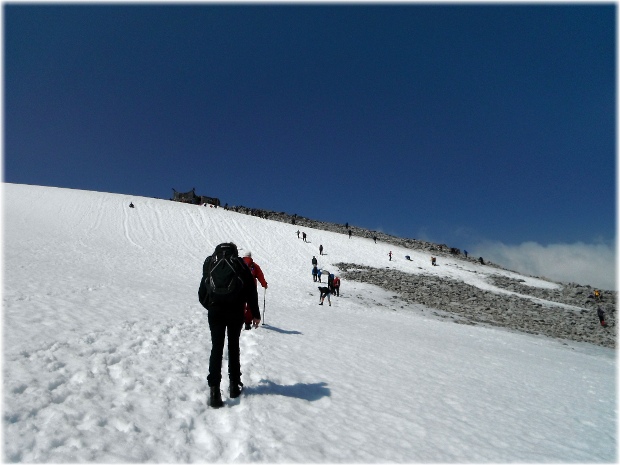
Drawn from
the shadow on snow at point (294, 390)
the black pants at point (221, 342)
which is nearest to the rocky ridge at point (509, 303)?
the shadow on snow at point (294, 390)

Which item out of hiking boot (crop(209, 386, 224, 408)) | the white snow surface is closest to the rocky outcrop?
the white snow surface

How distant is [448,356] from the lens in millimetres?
9453

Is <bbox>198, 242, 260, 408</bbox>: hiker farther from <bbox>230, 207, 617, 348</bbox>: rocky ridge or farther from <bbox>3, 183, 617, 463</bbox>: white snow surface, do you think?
<bbox>230, 207, 617, 348</bbox>: rocky ridge

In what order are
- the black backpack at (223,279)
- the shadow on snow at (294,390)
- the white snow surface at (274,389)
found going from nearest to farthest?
1. the white snow surface at (274,389)
2. the black backpack at (223,279)
3. the shadow on snow at (294,390)

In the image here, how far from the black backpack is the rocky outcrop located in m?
18.2

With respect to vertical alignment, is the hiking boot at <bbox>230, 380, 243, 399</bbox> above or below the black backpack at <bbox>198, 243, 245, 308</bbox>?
below

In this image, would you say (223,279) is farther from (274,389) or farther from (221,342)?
(274,389)

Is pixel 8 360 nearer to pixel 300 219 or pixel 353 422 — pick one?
pixel 353 422

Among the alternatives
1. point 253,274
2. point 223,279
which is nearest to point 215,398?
point 223,279

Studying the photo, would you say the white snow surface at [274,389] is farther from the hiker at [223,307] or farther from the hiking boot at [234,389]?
the hiker at [223,307]

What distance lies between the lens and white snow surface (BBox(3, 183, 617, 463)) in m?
3.45

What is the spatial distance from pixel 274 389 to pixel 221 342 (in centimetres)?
136

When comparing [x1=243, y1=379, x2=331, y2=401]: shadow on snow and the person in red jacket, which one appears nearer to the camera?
[x1=243, y1=379, x2=331, y2=401]: shadow on snow

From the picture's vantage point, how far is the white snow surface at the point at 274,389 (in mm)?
3449
